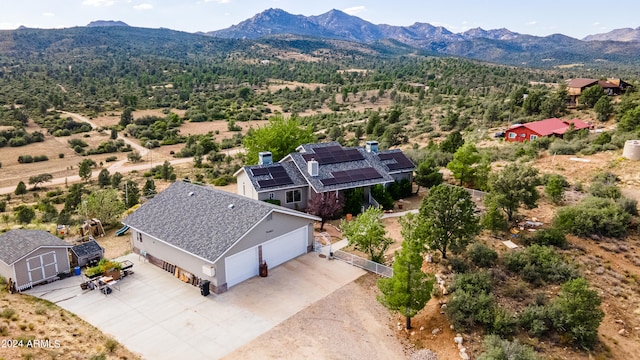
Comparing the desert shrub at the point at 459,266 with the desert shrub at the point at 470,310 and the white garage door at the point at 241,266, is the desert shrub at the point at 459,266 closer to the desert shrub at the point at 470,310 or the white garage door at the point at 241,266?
the desert shrub at the point at 470,310

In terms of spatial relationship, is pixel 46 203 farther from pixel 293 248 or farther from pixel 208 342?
pixel 208 342

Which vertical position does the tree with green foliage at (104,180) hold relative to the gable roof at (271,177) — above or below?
below

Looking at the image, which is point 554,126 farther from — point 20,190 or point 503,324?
point 20,190

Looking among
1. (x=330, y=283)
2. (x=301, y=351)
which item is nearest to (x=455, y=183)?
(x=330, y=283)

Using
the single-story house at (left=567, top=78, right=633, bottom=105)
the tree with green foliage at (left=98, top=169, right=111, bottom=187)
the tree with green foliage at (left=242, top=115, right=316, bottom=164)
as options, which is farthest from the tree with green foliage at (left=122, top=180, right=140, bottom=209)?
the single-story house at (left=567, top=78, right=633, bottom=105)

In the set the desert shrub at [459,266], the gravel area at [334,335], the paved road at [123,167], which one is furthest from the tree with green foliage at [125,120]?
the desert shrub at [459,266]

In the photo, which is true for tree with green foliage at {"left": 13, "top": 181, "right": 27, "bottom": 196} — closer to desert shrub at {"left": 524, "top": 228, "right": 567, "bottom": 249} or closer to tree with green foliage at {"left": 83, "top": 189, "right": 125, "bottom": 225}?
tree with green foliage at {"left": 83, "top": 189, "right": 125, "bottom": 225}

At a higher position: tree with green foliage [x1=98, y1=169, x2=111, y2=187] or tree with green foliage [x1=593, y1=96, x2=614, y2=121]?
tree with green foliage [x1=593, y1=96, x2=614, y2=121]
